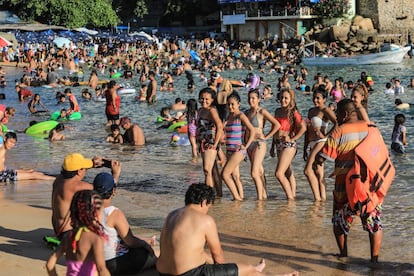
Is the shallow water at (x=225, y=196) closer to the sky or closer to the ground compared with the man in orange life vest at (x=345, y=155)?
closer to the ground

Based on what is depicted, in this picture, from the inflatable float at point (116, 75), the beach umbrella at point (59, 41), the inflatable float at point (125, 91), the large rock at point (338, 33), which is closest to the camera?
the inflatable float at point (125, 91)

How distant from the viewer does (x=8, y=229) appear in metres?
7.60

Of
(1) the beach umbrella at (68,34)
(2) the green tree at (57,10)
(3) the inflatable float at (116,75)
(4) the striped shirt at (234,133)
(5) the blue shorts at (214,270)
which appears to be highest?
(2) the green tree at (57,10)

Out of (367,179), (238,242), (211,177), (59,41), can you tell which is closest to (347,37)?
(59,41)

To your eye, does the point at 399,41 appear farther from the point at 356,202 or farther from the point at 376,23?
the point at 356,202

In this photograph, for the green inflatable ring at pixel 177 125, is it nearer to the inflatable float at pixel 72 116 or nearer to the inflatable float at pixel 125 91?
the inflatable float at pixel 72 116

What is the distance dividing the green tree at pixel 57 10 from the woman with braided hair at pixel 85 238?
47.5 metres

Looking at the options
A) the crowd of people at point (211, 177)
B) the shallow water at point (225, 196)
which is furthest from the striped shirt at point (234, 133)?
the shallow water at point (225, 196)

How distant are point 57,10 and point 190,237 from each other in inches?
1870

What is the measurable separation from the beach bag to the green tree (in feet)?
152

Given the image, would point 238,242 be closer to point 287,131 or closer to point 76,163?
point 287,131

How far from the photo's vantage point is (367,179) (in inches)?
239

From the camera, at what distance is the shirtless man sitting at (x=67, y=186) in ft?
20.4

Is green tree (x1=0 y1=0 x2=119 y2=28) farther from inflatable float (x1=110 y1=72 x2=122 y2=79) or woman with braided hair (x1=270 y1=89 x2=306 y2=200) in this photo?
woman with braided hair (x1=270 y1=89 x2=306 y2=200)
